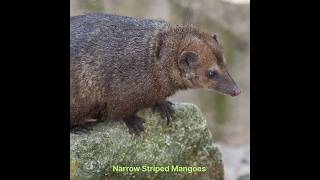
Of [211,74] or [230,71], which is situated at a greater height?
[230,71]

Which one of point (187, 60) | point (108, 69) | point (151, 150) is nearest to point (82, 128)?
point (108, 69)

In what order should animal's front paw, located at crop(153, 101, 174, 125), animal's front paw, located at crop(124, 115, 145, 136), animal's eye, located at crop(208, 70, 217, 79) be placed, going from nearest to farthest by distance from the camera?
animal's eye, located at crop(208, 70, 217, 79) < animal's front paw, located at crop(124, 115, 145, 136) < animal's front paw, located at crop(153, 101, 174, 125)

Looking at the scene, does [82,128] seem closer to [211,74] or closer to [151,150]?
[151,150]

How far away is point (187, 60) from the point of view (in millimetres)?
8164

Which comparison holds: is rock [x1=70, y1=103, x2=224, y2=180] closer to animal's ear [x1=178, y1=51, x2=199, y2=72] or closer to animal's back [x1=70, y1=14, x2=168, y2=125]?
animal's back [x1=70, y1=14, x2=168, y2=125]

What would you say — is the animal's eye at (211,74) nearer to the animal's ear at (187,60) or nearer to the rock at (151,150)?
the animal's ear at (187,60)

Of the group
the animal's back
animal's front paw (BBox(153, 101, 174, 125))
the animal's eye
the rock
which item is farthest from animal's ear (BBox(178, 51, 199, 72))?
the rock

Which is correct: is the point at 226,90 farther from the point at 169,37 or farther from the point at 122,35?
the point at 122,35

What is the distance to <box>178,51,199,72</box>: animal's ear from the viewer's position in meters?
8.13

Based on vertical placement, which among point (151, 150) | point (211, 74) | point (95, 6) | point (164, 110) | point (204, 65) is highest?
point (95, 6)

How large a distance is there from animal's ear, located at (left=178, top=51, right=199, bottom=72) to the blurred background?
8.02 ft

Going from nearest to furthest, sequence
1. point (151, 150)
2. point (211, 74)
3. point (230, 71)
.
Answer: point (211, 74)
point (151, 150)
point (230, 71)

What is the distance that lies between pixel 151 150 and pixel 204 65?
52.2 inches
